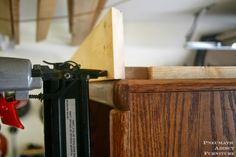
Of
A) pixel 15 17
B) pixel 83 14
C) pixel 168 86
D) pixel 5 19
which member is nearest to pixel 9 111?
pixel 168 86

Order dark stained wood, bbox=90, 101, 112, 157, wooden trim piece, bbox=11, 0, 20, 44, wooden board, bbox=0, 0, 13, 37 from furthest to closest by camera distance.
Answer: wooden board, bbox=0, 0, 13, 37, wooden trim piece, bbox=11, 0, 20, 44, dark stained wood, bbox=90, 101, 112, 157

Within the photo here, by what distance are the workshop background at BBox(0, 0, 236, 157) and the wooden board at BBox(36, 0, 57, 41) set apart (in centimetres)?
22

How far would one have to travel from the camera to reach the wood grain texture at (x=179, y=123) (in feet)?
1.53

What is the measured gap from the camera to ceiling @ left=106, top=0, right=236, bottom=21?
111 inches

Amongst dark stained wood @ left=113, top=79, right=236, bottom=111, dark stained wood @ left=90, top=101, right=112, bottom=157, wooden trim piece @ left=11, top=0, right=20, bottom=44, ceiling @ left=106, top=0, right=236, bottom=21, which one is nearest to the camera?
dark stained wood @ left=113, top=79, right=236, bottom=111

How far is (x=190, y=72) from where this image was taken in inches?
21.5

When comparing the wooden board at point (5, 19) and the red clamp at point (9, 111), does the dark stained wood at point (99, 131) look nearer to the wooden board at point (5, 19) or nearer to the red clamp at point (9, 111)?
the red clamp at point (9, 111)

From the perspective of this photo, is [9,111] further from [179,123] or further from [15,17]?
[15,17]

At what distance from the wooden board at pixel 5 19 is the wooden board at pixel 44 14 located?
24cm

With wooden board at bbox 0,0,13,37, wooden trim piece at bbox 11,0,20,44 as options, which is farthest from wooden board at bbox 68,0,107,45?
wooden board at bbox 0,0,13,37

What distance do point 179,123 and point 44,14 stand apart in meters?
2.11

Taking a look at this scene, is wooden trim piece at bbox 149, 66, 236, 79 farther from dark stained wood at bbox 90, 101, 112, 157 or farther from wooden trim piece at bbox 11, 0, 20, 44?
wooden trim piece at bbox 11, 0, 20, 44

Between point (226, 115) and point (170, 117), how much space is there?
4.0 inches

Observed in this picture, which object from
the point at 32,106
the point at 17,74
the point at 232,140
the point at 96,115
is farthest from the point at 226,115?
the point at 32,106
